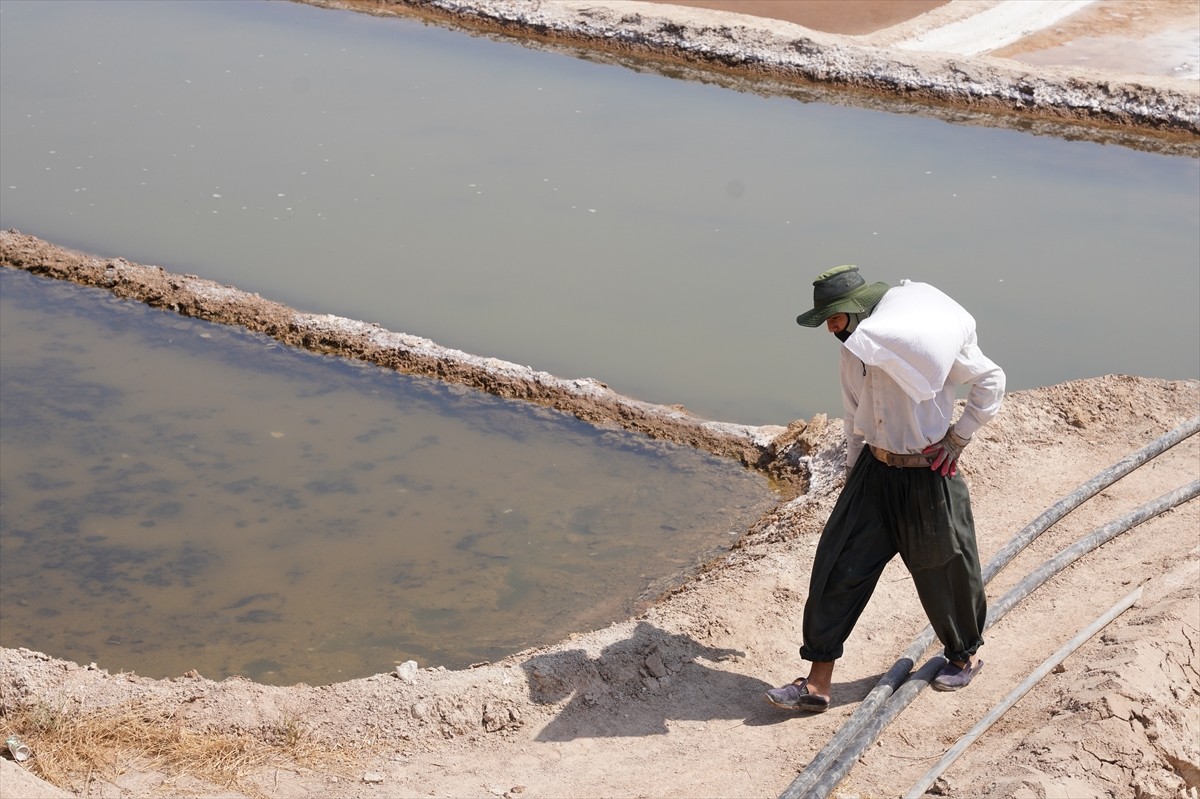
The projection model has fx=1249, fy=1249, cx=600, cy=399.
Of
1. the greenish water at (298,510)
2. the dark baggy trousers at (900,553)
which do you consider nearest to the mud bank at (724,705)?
the dark baggy trousers at (900,553)

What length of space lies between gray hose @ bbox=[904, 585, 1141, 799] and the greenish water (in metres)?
1.99

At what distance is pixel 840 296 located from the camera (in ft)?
12.3

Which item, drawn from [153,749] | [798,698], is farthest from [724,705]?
[153,749]

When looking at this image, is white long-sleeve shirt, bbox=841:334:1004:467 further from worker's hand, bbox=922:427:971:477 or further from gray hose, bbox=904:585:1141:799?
gray hose, bbox=904:585:1141:799

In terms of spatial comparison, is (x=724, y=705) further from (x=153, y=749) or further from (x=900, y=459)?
(x=153, y=749)

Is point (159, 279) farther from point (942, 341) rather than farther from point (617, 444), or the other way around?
point (942, 341)

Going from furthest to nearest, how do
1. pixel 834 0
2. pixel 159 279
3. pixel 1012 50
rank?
1. pixel 834 0
2. pixel 1012 50
3. pixel 159 279

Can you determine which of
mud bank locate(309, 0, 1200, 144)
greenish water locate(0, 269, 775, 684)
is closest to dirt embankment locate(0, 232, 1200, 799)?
greenish water locate(0, 269, 775, 684)

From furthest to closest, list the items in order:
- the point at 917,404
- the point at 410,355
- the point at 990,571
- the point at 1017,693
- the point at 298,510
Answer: the point at 410,355, the point at 298,510, the point at 990,571, the point at 1017,693, the point at 917,404

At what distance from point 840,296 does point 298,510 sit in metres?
3.67

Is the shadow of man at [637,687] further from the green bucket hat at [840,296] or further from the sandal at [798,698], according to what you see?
the green bucket hat at [840,296]

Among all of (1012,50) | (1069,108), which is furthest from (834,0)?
(1069,108)

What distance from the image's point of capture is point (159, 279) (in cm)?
849

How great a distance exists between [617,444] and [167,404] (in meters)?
2.66
